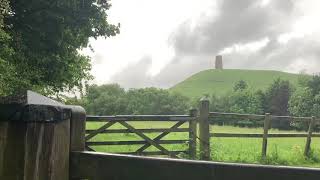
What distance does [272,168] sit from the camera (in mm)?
1986

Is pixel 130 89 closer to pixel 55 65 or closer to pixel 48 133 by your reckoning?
pixel 55 65

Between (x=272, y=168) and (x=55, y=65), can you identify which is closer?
(x=272, y=168)

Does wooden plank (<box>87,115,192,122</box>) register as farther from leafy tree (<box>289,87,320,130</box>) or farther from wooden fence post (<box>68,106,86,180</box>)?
leafy tree (<box>289,87,320,130</box>)

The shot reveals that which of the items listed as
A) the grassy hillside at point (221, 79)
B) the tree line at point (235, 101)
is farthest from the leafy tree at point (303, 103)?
the grassy hillside at point (221, 79)

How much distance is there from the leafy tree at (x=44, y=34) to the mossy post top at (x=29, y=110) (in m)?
17.1

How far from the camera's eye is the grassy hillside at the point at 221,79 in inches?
6186

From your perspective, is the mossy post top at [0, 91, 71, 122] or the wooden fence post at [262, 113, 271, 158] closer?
the mossy post top at [0, 91, 71, 122]

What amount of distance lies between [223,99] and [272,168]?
114635 mm

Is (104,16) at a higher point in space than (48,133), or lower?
higher

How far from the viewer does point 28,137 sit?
2066 mm

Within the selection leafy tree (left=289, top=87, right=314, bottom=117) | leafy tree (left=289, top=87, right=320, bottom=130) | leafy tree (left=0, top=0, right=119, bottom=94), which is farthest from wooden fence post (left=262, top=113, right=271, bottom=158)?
leafy tree (left=289, top=87, right=314, bottom=117)

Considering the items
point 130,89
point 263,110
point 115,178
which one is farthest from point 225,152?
point 130,89

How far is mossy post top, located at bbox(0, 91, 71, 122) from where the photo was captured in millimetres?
2041

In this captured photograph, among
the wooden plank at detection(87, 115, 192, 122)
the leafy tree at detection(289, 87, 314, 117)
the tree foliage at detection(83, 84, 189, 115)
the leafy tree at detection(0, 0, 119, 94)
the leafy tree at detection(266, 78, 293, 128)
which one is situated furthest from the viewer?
the tree foliage at detection(83, 84, 189, 115)
